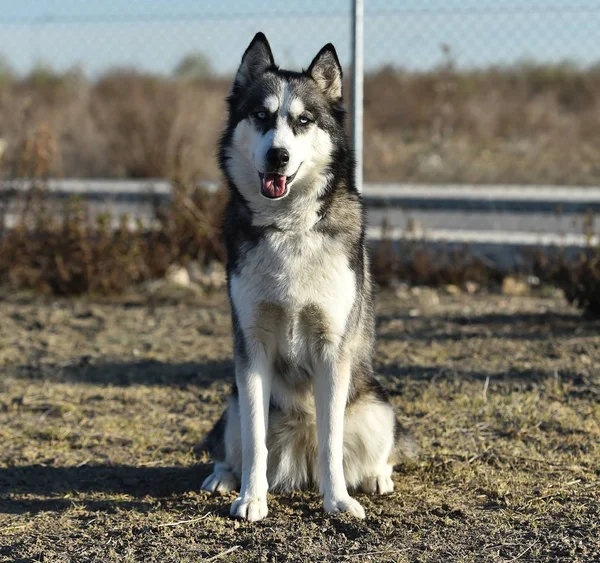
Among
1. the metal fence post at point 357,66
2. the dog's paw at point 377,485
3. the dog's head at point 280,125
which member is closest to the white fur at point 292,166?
the dog's head at point 280,125

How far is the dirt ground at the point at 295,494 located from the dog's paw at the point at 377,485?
2.5 inches

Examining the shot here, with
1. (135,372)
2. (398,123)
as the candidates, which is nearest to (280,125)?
(135,372)

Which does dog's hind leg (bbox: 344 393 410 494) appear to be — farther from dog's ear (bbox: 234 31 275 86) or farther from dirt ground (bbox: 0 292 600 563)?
dog's ear (bbox: 234 31 275 86)

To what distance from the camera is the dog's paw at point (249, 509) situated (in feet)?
10.8

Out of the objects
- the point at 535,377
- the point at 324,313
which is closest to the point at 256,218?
the point at 324,313

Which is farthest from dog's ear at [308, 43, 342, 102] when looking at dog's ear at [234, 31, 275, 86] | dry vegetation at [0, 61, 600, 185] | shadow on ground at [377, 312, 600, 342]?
dry vegetation at [0, 61, 600, 185]

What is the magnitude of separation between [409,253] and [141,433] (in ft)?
11.7

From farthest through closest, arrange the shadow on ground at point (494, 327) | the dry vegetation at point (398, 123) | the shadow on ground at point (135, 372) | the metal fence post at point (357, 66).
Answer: the dry vegetation at point (398, 123), the metal fence post at point (357, 66), the shadow on ground at point (494, 327), the shadow on ground at point (135, 372)

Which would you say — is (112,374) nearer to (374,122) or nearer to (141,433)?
(141,433)

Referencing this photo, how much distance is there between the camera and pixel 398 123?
46.5 feet

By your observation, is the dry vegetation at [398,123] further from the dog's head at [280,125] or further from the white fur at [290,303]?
the white fur at [290,303]

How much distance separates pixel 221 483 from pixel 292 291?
36.9 inches

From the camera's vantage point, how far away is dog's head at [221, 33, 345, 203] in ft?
10.7

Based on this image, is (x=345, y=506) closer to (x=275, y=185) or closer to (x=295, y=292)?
(x=295, y=292)
